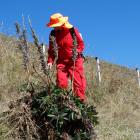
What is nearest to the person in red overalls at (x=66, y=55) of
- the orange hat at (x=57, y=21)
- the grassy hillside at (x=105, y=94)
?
the orange hat at (x=57, y=21)

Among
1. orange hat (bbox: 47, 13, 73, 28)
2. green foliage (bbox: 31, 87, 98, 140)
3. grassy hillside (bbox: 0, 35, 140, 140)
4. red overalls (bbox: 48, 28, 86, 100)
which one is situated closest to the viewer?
green foliage (bbox: 31, 87, 98, 140)

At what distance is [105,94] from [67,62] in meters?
4.78

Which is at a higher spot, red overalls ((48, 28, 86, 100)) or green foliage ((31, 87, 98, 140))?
red overalls ((48, 28, 86, 100))

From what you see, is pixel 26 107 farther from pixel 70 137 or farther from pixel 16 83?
pixel 16 83

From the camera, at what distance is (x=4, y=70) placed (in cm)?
1184

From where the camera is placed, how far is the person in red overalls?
817cm

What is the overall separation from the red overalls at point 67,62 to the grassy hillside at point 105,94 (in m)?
0.43

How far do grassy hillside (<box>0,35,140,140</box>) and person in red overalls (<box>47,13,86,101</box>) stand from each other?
Result: 1.44ft

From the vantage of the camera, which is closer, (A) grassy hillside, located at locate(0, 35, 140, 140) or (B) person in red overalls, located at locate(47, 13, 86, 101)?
(B) person in red overalls, located at locate(47, 13, 86, 101)

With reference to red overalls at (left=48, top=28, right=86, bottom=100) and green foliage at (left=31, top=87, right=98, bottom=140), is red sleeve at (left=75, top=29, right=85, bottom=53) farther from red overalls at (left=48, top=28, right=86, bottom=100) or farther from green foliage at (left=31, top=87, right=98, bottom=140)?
green foliage at (left=31, top=87, right=98, bottom=140)

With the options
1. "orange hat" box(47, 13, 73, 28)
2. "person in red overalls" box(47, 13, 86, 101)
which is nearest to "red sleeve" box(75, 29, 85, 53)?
"person in red overalls" box(47, 13, 86, 101)

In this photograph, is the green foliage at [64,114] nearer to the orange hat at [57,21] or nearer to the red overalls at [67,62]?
the red overalls at [67,62]

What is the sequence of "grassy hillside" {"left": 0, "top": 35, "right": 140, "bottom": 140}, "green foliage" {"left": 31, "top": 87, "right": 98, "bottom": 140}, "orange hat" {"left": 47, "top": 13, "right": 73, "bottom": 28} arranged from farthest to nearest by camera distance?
"grassy hillside" {"left": 0, "top": 35, "right": 140, "bottom": 140} → "orange hat" {"left": 47, "top": 13, "right": 73, "bottom": 28} → "green foliage" {"left": 31, "top": 87, "right": 98, "bottom": 140}

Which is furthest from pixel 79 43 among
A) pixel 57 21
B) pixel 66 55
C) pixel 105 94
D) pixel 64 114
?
pixel 105 94
